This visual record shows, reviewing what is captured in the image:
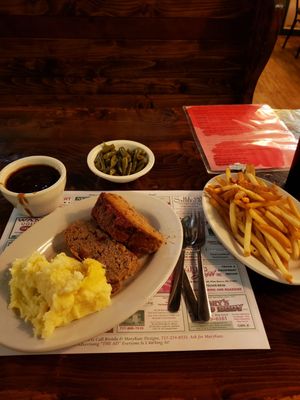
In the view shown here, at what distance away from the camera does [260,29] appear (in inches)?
79.2

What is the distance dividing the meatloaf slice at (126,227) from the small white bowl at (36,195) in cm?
14

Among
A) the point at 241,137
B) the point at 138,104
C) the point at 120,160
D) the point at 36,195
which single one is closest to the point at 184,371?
the point at 36,195

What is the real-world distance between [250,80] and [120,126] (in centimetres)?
130

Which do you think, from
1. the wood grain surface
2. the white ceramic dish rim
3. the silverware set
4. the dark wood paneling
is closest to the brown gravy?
the white ceramic dish rim

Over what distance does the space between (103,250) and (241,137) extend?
2.92 ft

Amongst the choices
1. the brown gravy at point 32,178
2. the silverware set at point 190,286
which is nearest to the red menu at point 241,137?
the silverware set at point 190,286

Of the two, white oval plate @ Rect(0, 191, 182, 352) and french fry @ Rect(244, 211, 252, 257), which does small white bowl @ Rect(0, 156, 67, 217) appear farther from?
french fry @ Rect(244, 211, 252, 257)

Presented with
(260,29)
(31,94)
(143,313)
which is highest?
(260,29)

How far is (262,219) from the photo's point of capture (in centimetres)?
86

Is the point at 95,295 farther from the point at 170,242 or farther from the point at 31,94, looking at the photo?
the point at 31,94

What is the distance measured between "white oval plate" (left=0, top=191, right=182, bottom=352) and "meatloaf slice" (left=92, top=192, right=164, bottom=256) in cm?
3

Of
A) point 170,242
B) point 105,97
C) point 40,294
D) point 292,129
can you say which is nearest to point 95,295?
Result: point 40,294

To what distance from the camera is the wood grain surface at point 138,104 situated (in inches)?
25.0

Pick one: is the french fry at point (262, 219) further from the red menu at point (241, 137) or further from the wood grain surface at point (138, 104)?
the red menu at point (241, 137)
